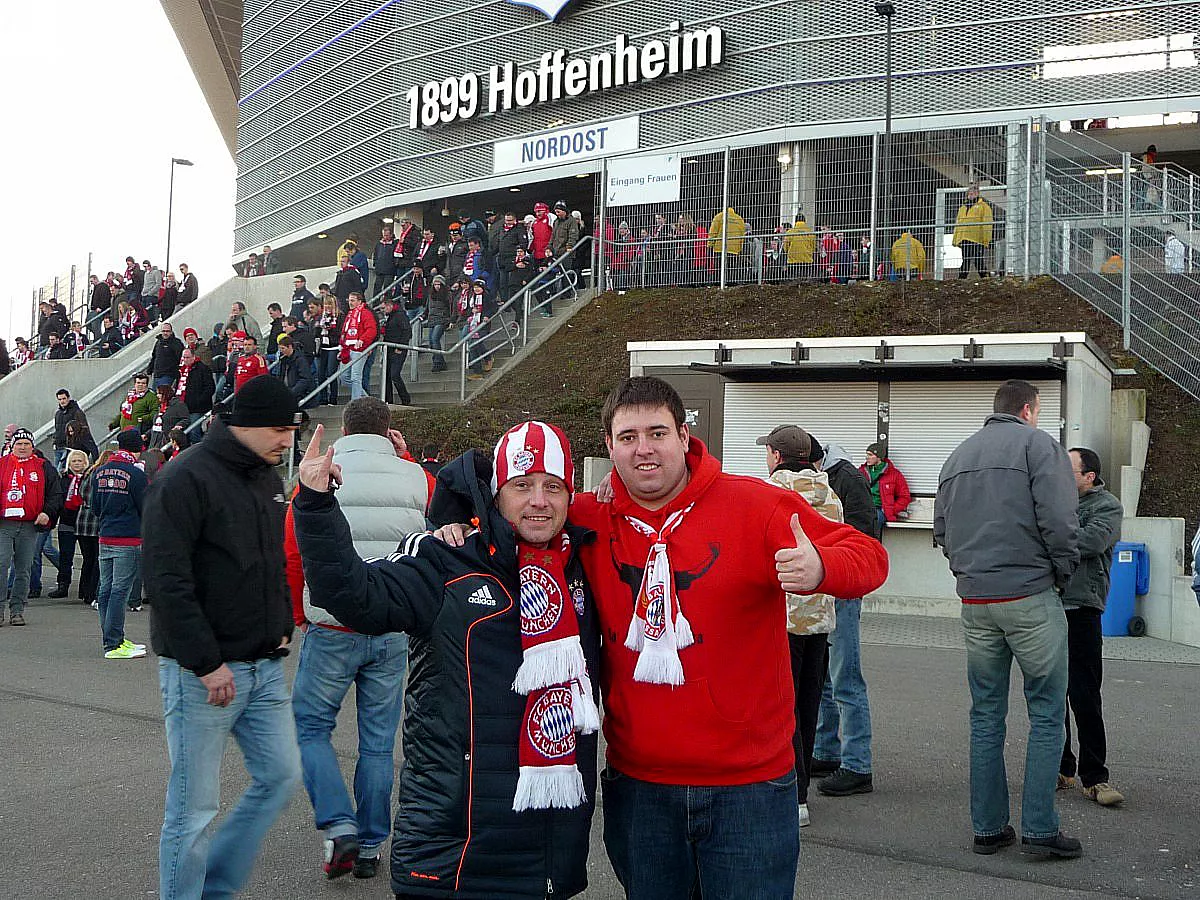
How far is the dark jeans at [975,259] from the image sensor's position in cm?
1975

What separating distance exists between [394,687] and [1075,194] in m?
16.4

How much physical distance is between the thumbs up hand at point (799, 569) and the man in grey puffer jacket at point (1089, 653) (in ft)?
12.5

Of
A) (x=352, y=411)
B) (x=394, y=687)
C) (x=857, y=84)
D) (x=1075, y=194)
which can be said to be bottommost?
(x=394, y=687)

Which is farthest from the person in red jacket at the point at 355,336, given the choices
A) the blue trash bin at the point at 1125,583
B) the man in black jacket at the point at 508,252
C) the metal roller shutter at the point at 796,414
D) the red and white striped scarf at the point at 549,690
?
the red and white striped scarf at the point at 549,690

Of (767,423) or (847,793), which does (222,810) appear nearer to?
(847,793)

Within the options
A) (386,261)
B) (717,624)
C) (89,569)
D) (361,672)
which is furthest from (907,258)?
(717,624)

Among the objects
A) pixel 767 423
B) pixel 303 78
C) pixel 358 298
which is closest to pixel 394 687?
pixel 767 423

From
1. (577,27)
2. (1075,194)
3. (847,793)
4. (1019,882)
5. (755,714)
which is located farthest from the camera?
(577,27)

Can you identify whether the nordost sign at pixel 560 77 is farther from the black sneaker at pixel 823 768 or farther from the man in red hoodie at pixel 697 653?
the man in red hoodie at pixel 697 653

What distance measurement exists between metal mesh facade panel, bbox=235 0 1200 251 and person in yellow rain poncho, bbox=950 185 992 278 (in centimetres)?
462

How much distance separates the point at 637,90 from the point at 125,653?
20.2m

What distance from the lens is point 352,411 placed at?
5469 millimetres

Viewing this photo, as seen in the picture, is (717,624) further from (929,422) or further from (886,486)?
Result: (929,422)

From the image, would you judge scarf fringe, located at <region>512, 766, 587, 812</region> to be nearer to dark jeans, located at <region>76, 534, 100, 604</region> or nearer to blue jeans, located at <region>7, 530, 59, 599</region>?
blue jeans, located at <region>7, 530, 59, 599</region>
